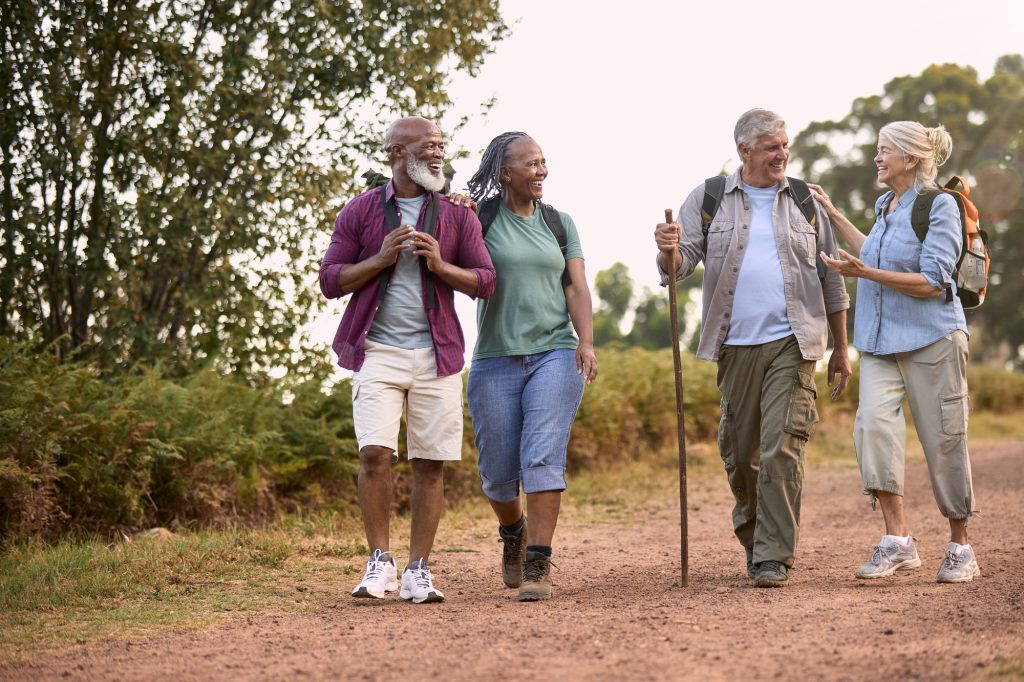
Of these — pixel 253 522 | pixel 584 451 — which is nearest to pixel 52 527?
pixel 253 522

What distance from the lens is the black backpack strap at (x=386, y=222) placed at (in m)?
6.02

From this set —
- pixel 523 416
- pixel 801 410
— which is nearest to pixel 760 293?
pixel 801 410

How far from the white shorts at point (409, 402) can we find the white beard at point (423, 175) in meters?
0.80

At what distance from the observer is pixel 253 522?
8.91 meters

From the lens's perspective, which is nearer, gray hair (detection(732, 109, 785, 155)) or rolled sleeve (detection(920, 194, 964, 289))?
rolled sleeve (detection(920, 194, 964, 289))

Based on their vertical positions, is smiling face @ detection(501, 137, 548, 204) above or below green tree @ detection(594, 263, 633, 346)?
below

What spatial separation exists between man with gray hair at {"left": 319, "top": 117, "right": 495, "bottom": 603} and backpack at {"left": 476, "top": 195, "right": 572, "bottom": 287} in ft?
0.80

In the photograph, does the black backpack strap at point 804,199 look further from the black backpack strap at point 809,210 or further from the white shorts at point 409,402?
the white shorts at point 409,402

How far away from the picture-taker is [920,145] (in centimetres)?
655

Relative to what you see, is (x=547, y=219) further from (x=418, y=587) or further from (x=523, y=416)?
(x=418, y=587)

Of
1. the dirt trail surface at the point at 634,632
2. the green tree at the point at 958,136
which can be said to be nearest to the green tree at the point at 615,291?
the green tree at the point at 958,136

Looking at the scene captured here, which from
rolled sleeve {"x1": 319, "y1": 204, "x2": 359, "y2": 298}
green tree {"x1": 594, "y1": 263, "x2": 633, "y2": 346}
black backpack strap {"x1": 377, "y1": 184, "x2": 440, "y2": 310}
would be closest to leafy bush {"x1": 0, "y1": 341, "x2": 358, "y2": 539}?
rolled sleeve {"x1": 319, "y1": 204, "x2": 359, "y2": 298}

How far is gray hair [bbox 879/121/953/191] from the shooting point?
6.56 m

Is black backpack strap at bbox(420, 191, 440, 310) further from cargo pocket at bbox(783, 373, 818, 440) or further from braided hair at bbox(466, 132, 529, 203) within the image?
cargo pocket at bbox(783, 373, 818, 440)
